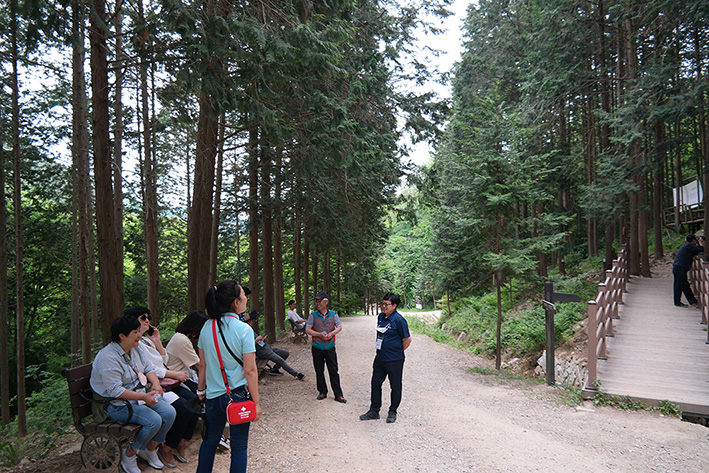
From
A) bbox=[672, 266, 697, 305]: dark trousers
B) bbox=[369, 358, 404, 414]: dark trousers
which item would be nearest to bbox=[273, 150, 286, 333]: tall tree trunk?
bbox=[369, 358, 404, 414]: dark trousers

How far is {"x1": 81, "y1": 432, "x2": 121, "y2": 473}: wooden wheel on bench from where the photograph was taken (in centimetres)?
382

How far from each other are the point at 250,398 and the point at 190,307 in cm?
616

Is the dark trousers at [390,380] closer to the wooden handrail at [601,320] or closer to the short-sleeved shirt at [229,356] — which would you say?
the short-sleeved shirt at [229,356]

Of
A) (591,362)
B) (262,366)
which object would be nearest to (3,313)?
(262,366)

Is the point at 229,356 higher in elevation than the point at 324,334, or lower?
higher

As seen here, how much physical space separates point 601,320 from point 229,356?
8.16 metres

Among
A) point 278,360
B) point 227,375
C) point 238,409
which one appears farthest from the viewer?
point 278,360

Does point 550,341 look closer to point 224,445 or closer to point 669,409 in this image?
point 669,409

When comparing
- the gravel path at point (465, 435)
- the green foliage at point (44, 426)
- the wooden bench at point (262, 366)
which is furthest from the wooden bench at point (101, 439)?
the wooden bench at point (262, 366)

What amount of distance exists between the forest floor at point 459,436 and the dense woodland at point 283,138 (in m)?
2.95

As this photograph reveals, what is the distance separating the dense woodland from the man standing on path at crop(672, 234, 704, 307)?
2.88 m

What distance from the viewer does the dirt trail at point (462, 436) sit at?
462 centimetres

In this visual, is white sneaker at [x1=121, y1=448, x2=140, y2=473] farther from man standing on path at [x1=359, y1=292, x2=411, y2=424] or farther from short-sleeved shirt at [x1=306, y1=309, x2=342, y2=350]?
short-sleeved shirt at [x1=306, y1=309, x2=342, y2=350]

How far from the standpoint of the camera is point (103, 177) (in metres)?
5.62
